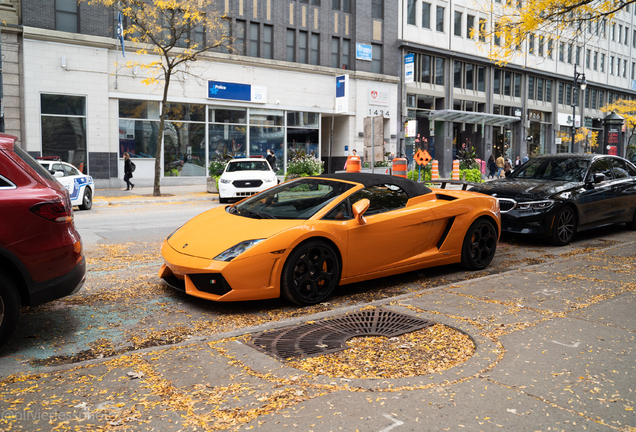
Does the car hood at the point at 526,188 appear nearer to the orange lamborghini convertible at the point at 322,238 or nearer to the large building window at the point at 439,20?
the orange lamborghini convertible at the point at 322,238

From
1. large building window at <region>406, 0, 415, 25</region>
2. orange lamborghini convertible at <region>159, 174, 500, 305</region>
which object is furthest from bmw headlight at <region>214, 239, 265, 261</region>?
large building window at <region>406, 0, 415, 25</region>

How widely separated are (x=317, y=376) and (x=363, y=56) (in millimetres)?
33029

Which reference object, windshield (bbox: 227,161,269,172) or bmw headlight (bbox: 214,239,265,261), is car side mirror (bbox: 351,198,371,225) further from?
windshield (bbox: 227,161,269,172)

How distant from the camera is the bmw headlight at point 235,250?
5242 millimetres

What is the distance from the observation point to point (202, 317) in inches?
208

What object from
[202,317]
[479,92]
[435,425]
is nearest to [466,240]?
[202,317]

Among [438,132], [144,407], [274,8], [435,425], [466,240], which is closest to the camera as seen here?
[435,425]

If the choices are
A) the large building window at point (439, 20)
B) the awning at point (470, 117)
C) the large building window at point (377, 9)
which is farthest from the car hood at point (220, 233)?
the large building window at point (439, 20)

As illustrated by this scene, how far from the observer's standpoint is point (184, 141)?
2814 centimetres

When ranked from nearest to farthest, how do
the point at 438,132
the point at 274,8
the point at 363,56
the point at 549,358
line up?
the point at 549,358 → the point at 274,8 → the point at 363,56 → the point at 438,132

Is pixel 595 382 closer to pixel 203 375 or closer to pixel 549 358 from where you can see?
pixel 549 358

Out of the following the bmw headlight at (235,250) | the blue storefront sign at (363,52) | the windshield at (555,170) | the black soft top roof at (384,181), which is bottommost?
the bmw headlight at (235,250)

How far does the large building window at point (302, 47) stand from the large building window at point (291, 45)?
36 centimetres

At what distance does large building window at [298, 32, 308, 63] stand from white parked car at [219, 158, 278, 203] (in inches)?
569
